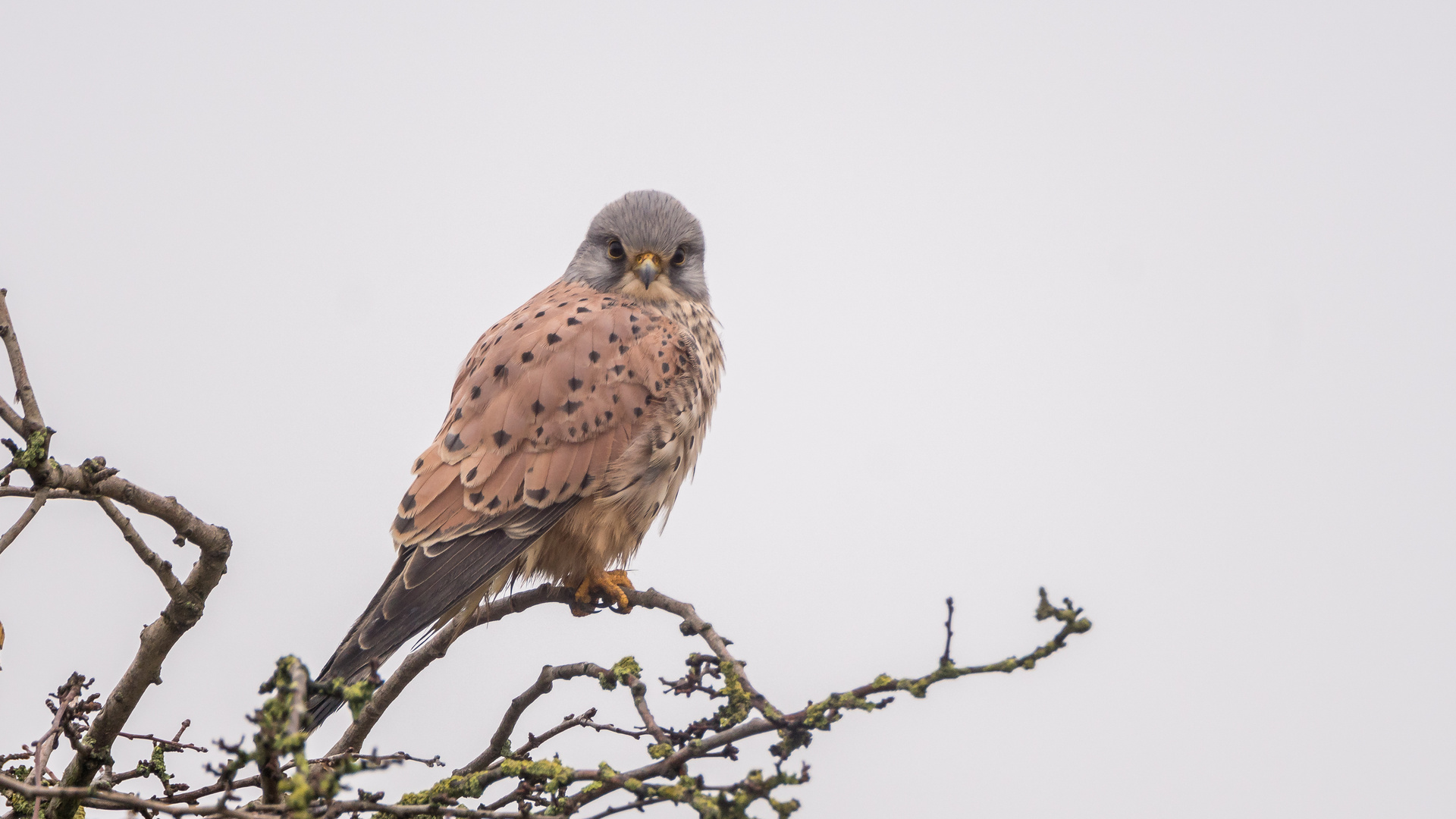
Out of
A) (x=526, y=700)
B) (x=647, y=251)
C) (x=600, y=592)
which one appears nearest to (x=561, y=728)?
(x=526, y=700)

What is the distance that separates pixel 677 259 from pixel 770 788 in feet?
8.31

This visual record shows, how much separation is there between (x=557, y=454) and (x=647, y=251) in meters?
0.91

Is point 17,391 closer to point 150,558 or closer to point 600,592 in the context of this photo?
point 150,558

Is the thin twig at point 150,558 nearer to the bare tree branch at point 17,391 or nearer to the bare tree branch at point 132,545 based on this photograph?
the bare tree branch at point 132,545

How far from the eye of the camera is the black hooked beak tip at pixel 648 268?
3.72 meters

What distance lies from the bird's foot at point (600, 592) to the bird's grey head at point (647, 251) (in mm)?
966

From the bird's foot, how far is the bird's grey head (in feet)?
3.17

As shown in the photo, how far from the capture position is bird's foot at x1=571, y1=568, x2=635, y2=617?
3262 mm

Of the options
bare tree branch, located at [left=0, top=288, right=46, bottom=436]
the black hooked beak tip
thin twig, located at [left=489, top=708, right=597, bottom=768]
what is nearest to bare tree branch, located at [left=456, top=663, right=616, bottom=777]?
thin twig, located at [left=489, top=708, right=597, bottom=768]

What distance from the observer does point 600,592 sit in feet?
10.8

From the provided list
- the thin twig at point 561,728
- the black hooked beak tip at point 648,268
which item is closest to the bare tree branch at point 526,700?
the thin twig at point 561,728

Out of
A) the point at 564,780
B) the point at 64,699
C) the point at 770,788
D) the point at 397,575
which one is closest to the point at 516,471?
the point at 397,575

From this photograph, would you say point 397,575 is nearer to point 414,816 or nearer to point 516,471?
point 516,471

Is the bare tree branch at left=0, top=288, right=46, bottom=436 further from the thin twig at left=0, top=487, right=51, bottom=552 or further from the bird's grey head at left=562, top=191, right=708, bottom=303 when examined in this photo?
the bird's grey head at left=562, top=191, right=708, bottom=303
